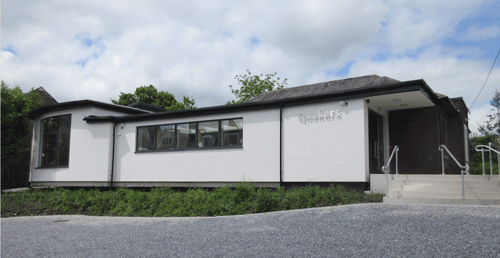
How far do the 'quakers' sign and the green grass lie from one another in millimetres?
1948

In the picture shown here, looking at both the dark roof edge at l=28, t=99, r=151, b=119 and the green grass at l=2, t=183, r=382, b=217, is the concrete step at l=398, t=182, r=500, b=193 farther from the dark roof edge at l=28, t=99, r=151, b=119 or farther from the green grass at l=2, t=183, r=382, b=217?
the dark roof edge at l=28, t=99, r=151, b=119

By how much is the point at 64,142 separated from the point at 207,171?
709cm

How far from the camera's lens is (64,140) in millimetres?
16156

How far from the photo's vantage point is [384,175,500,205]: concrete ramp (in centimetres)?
832

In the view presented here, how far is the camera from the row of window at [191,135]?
12750 mm

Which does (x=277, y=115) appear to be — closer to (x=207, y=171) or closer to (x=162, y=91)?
(x=207, y=171)

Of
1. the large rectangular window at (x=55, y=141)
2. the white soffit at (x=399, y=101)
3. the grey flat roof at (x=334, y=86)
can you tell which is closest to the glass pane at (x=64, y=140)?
the large rectangular window at (x=55, y=141)

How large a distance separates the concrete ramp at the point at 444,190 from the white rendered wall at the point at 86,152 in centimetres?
1062

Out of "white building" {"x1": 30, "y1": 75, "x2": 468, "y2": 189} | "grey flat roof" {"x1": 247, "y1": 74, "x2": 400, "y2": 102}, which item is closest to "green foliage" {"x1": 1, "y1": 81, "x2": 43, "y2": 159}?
"white building" {"x1": 30, "y1": 75, "x2": 468, "y2": 189}

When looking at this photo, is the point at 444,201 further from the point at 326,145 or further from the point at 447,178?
the point at 326,145

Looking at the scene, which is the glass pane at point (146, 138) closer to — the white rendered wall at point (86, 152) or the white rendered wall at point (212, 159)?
the white rendered wall at point (212, 159)

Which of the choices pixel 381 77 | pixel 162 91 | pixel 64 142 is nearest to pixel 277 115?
pixel 381 77

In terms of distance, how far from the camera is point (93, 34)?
29.8ft

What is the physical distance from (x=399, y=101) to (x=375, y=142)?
1.58 meters
